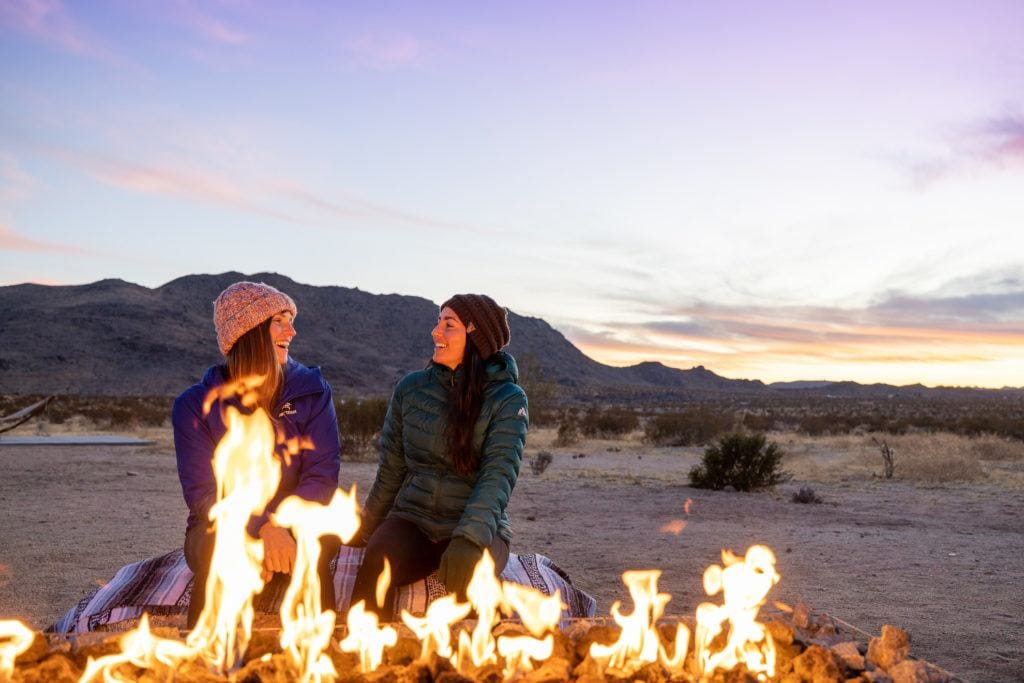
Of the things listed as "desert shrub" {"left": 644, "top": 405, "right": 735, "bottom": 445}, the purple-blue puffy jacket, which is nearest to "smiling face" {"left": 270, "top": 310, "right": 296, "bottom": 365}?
the purple-blue puffy jacket

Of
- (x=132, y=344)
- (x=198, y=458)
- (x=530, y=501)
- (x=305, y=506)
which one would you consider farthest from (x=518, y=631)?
(x=132, y=344)

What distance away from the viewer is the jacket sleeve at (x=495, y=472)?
4.18m

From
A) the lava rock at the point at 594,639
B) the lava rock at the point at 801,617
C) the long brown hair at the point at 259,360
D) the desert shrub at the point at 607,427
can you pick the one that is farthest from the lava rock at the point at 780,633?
the desert shrub at the point at 607,427

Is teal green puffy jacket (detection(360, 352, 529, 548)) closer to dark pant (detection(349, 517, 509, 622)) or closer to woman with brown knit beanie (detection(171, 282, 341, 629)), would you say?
dark pant (detection(349, 517, 509, 622))

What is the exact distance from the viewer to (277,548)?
3941mm

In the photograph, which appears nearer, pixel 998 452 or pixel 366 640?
pixel 366 640

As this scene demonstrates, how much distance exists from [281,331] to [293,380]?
0.26m

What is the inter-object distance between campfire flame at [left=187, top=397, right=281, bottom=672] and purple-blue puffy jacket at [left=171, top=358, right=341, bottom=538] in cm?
12

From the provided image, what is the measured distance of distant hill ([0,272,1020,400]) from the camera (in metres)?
71.9

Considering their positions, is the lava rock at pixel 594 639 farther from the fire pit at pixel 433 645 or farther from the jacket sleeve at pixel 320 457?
the jacket sleeve at pixel 320 457

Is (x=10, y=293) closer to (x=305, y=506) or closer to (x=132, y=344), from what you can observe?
(x=132, y=344)

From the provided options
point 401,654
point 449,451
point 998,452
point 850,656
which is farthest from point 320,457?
point 998,452

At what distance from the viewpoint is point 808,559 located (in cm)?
851

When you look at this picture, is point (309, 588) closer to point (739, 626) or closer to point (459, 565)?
point (459, 565)
